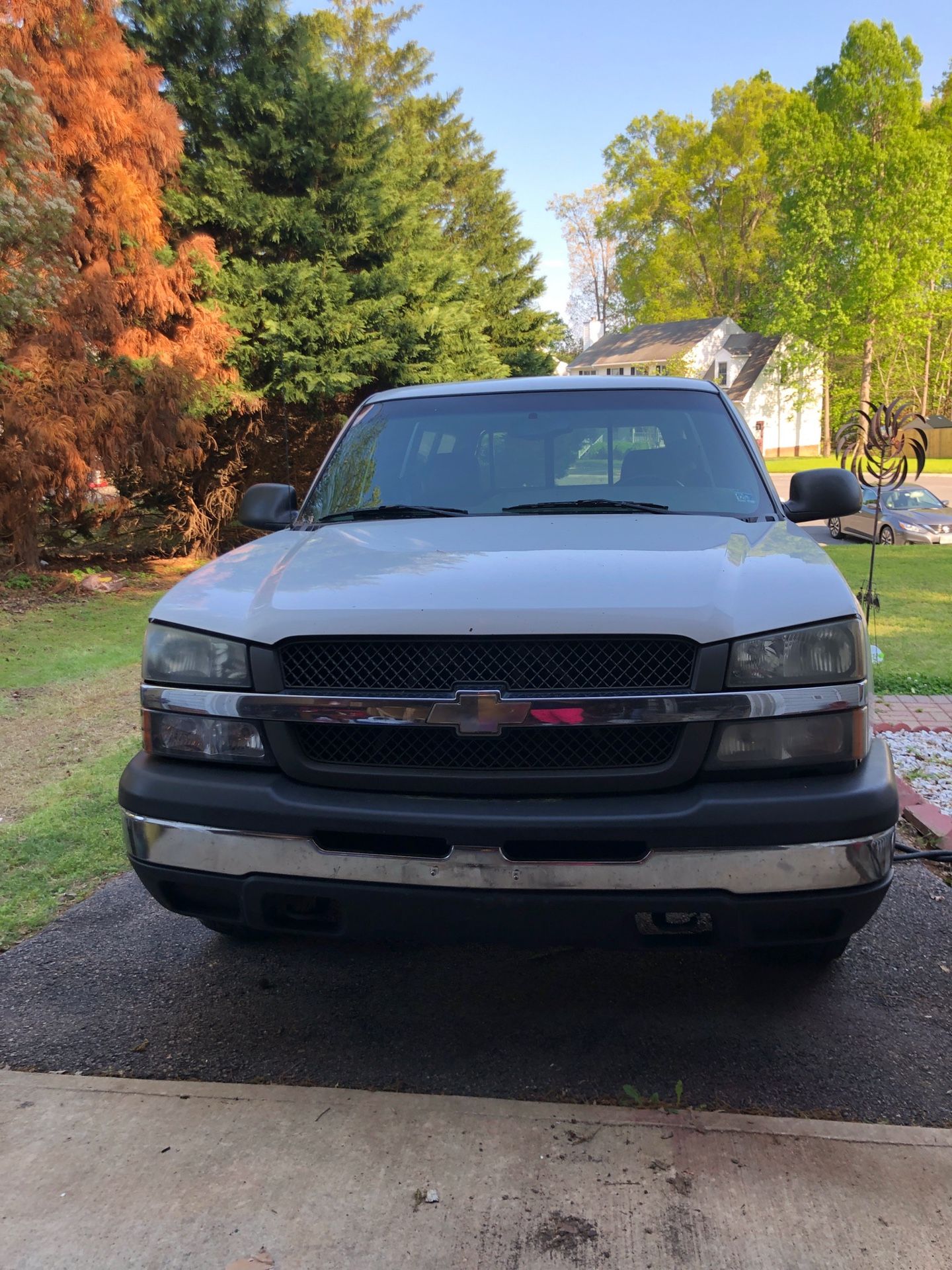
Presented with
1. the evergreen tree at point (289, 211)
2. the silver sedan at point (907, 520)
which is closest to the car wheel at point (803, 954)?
the evergreen tree at point (289, 211)

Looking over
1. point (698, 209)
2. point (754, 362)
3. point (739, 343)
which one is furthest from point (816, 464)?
point (698, 209)

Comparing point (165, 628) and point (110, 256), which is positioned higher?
point (110, 256)

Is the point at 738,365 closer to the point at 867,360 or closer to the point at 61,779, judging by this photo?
the point at 867,360

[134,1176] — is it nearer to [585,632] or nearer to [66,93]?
[585,632]

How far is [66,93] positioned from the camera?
464 inches

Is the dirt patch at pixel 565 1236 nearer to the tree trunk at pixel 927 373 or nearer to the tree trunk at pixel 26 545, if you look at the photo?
the tree trunk at pixel 26 545

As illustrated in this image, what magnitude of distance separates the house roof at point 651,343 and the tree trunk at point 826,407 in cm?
715

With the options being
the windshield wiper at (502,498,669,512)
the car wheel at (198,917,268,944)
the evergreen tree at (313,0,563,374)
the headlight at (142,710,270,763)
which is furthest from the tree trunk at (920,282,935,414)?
the headlight at (142,710,270,763)

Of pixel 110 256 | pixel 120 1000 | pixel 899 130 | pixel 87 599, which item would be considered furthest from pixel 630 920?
pixel 899 130

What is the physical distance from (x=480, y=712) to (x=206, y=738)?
730mm

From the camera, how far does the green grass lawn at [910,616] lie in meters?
7.24

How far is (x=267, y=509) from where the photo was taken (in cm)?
388

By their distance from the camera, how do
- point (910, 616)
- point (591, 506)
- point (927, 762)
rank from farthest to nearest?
point (910, 616) < point (927, 762) < point (591, 506)

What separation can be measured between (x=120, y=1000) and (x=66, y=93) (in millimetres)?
12234
